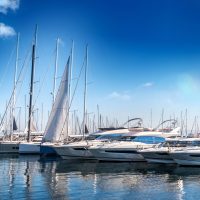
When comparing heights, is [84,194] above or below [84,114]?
below

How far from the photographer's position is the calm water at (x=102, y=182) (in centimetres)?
2425

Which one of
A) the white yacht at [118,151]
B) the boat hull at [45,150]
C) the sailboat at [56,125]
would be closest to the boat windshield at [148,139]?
the white yacht at [118,151]

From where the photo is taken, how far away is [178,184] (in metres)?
28.7

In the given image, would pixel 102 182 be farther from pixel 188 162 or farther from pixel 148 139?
pixel 148 139

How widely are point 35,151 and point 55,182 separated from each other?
2878 cm

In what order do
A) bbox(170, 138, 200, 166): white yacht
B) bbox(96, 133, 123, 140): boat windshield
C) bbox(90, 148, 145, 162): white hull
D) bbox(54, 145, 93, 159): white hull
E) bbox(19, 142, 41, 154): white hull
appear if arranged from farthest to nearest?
bbox(19, 142, 41, 154): white hull
bbox(96, 133, 123, 140): boat windshield
bbox(54, 145, 93, 159): white hull
bbox(90, 148, 145, 162): white hull
bbox(170, 138, 200, 166): white yacht

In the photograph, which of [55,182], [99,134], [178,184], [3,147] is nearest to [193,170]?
[178,184]

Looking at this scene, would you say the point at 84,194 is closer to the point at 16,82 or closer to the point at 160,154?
the point at 160,154

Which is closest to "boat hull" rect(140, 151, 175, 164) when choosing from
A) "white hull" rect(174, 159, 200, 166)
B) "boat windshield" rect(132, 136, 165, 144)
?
"white hull" rect(174, 159, 200, 166)

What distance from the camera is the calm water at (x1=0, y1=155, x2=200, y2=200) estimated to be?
79.6ft

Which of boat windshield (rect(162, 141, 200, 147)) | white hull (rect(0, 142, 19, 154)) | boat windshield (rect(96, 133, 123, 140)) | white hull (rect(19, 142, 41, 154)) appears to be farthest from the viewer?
white hull (rect(0, 142, 19, 154))

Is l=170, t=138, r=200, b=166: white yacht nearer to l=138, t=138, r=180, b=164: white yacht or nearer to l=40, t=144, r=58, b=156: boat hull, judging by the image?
l=138, t=138, r=180, b=164: white yacht

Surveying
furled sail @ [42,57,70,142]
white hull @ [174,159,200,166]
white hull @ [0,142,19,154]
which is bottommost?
white hull @ [174,159,200,166]

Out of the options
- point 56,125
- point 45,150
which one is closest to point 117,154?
point 56,125
